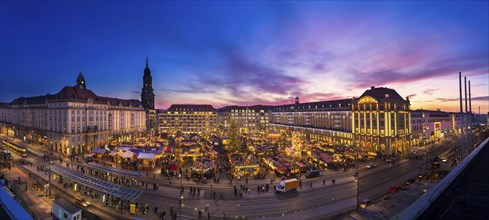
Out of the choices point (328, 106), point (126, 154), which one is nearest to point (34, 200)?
point (126, 154)

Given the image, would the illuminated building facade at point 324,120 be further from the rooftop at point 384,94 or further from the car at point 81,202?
Answer: the car at point 81,202

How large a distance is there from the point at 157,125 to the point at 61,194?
102064mm

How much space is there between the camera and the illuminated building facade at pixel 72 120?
58.8 m

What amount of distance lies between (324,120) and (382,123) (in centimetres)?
2989

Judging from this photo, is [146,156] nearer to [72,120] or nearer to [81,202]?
[81,202]

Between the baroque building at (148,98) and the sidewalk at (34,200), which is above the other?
the baroque building at (148,98)

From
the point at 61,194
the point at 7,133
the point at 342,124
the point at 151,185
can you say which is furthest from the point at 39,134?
the point at 342,124

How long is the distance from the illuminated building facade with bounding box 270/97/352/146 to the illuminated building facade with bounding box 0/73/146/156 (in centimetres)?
7414

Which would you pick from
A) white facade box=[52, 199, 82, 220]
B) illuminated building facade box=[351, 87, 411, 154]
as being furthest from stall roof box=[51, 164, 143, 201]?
illuminated building facade box=[351, 87, 411, 154]

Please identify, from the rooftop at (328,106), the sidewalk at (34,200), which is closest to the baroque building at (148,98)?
the rooftop at (328,106)

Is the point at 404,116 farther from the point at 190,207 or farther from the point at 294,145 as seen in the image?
the point at 190,207

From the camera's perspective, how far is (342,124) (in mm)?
79562

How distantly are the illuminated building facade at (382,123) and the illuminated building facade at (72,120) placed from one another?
8249cm

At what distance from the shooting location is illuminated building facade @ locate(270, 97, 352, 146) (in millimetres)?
76375
